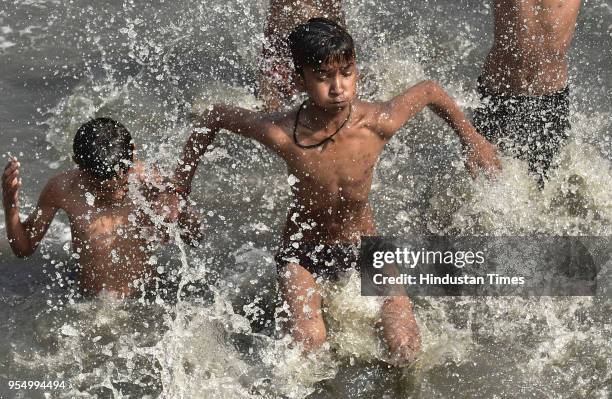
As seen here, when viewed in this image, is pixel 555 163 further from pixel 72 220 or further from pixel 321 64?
pixel 72 220

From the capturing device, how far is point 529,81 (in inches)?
213

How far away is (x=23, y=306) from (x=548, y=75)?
3.19 metres

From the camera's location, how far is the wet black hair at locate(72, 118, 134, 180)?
462 centimetres

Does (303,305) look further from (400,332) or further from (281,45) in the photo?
(281,45)

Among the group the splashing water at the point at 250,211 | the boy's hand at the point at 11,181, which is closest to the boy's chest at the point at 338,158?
the splashing water at the point at 250,211

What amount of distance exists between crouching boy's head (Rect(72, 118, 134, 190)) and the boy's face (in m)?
0.99

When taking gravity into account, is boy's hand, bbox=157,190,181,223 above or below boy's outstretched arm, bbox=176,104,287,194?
below

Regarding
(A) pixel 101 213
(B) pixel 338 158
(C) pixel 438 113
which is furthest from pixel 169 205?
(C) pixel 438 113

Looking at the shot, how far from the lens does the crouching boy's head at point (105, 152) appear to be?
15.2ft

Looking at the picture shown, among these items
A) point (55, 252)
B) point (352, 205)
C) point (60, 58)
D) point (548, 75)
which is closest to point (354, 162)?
point (352, 205)

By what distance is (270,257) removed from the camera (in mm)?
5582

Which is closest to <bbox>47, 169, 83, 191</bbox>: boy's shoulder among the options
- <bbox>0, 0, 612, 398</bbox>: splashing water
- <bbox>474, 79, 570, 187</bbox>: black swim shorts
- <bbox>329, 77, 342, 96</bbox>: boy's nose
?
<bbox>0, 0, 612, 398</bbox>: splashing water

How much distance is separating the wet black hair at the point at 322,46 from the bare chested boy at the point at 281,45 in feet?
5.20

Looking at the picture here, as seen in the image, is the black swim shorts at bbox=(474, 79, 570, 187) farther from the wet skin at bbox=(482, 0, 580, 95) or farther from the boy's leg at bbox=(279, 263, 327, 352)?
the boy's leg at bbox=(279, 263, 327, 352)
